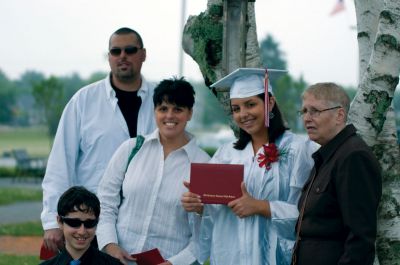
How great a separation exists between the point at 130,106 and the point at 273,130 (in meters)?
1.42

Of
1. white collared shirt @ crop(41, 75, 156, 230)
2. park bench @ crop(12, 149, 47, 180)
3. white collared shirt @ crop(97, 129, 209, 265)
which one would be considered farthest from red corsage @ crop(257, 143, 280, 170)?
park bench @ crop(12, 149, 47, 180)

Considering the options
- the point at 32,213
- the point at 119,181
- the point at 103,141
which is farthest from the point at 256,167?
the point at 32,213

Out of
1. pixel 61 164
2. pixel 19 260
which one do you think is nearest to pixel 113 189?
pixel 61 164

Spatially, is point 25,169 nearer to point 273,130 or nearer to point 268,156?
point 273,130

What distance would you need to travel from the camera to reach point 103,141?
5.57 m

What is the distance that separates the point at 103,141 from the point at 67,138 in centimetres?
25

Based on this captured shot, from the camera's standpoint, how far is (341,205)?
158 inches

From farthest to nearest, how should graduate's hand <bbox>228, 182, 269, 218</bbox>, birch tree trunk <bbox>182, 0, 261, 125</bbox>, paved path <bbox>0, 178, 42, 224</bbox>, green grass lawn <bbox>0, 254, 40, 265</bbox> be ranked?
paved path <bbox>0, 178, 42, 224</bbox> < green grass lawn <bbox>0, 254, 40, 265</bbox> < birch tree trunk <bbox>182, 0, 261, 125</bbox> < graduate's hand <bbox>228, 182, 269, 218</bbox>

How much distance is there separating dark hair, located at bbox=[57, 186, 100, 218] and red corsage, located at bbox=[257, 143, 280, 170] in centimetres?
97

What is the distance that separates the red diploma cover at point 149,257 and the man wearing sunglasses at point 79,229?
0.72ft

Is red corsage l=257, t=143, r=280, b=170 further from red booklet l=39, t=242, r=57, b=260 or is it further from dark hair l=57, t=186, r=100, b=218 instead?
red booklet l=39, t=242, r=57, b=260

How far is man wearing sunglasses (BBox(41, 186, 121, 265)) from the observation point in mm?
4625

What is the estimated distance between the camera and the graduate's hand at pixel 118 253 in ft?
15.8

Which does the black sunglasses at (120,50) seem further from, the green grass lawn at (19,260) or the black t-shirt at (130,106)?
the green grass lawn at (19,260)
